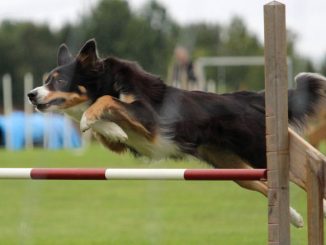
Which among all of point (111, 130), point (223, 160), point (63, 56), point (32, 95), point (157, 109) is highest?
point (63, 56)

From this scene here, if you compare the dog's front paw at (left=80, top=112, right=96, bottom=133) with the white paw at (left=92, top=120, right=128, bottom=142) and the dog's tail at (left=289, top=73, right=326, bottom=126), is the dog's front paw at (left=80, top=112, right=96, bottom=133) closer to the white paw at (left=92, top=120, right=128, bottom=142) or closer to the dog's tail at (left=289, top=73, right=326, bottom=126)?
the white paw at (left=92, top=120, right=128, bottom=142)

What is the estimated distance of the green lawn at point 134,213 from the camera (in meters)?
7.95

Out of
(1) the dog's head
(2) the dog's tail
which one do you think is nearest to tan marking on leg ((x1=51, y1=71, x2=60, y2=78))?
(1) the dog's head

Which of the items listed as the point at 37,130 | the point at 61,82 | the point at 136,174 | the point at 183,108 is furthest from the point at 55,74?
the point at 37,130

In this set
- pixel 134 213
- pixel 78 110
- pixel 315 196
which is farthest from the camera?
pixel 134 213

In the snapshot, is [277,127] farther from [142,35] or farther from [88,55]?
[142,35]

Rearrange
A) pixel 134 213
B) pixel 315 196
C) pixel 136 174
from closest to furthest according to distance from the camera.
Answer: pixel 315 196, pixel 136 174, pixel 134 213

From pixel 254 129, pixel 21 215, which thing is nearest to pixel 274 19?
pixel 254 129

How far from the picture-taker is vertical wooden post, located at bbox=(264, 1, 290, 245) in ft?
13.1

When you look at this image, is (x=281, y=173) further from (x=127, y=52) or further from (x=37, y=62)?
(x=37, y=62)

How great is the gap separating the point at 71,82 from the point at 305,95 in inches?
61.3

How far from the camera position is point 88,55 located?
575 centimetres

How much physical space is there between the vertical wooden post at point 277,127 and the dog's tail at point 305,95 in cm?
198

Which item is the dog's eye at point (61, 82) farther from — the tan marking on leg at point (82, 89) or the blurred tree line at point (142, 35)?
the blurred tree line at point (142, 35)
